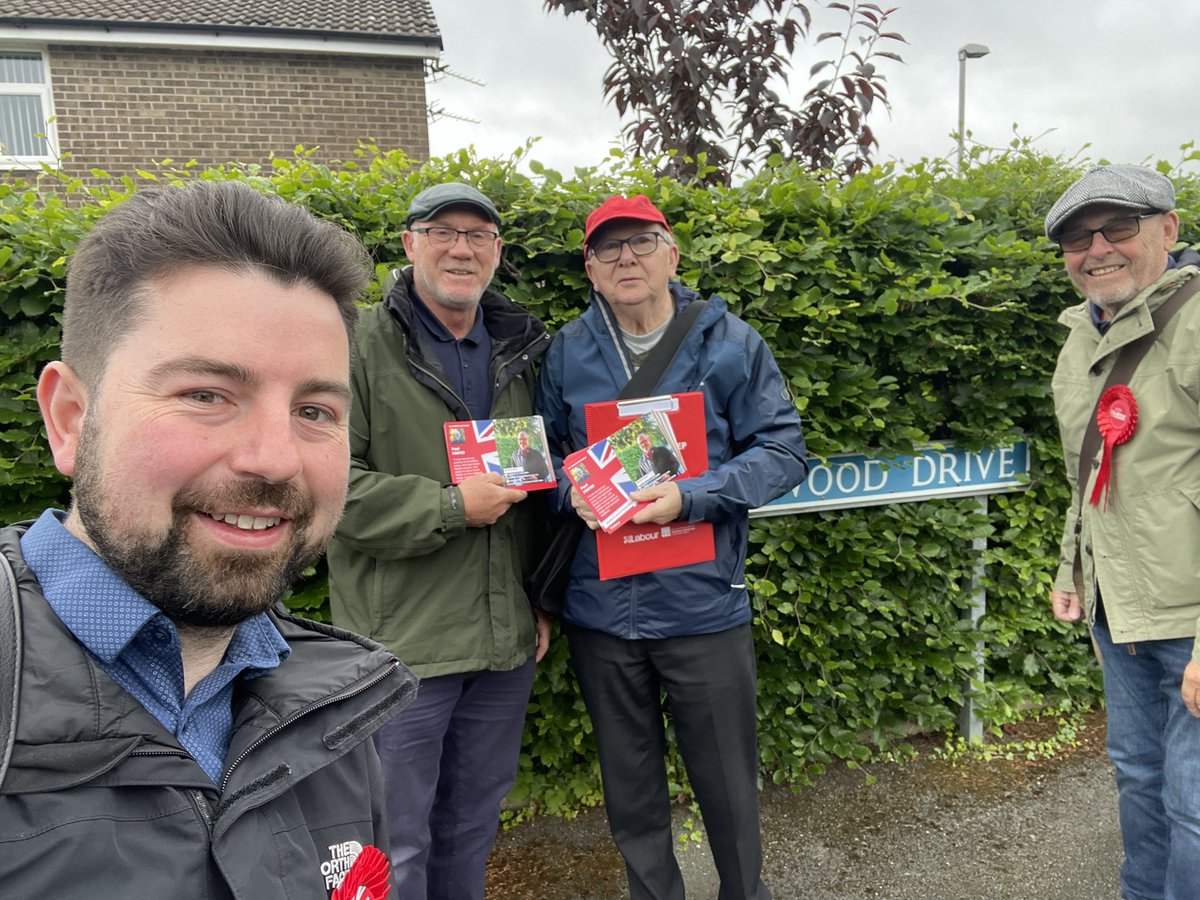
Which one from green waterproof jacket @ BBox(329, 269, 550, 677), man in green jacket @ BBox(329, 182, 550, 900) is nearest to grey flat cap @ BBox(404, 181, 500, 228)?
man in green jacket @ BBox(329, 182, 550, 900)

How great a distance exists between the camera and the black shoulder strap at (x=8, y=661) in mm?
750

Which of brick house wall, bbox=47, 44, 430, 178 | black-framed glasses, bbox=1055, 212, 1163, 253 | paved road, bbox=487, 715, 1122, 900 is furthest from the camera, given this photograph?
brick house wall, bbox=47, 44, 430, 178

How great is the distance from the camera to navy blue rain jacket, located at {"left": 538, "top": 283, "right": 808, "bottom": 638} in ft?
7.98

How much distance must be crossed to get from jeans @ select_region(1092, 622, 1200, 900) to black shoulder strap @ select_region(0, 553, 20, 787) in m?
2.66

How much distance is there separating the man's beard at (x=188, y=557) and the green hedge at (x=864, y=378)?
2125 mm

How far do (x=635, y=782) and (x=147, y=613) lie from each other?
2.07 meters

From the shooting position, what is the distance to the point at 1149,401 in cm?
221

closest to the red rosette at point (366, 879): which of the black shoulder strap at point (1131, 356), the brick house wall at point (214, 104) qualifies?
the black shoulder strap at point (1131, 356)

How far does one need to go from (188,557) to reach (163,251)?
37cm

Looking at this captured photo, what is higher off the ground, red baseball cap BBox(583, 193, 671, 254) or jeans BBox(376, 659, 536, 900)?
red baseball cap BBox(583, 193, 671, 254)

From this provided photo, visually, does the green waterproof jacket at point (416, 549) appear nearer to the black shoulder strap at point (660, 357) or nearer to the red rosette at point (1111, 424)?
the black shoulder strap at point (660, 357)

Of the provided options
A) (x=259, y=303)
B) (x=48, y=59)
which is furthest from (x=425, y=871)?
(x=48, y=59)

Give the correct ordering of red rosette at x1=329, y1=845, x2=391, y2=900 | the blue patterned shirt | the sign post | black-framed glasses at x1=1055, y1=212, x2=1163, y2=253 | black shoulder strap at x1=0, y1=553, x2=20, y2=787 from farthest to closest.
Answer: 1. the sign post
2. black-framed glasses at x1=1055, y1=212, x2=1163, y2=253
3. red rosette at x1=329, y1=845, x2=391, y2=900
4. the blue patterned shirt
5. black shoulder strap at x1=0, y1=553, x2=20, y2=787

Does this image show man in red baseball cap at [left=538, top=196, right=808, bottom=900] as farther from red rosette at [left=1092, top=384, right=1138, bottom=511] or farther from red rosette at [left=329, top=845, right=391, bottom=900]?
red rosette at [left=329, top=845, right=391, bottom=900]
